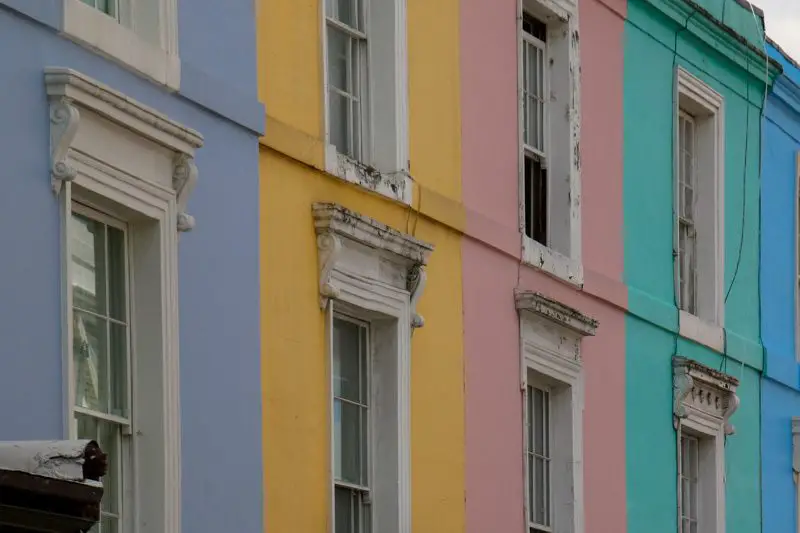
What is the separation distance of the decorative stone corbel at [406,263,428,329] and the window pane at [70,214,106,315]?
3.10 metres

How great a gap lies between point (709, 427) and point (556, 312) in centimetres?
317

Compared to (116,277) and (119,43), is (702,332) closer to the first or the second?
(116,277)

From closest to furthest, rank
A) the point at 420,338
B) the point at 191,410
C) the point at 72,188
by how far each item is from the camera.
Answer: the point at 72,188
the point at 191,410
the point at 420,338

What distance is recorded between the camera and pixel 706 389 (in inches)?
741

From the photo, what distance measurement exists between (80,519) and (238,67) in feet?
15.0

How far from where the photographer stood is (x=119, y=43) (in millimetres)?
11766

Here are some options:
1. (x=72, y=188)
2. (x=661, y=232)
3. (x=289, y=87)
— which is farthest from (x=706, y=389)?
(x=72, y=188)

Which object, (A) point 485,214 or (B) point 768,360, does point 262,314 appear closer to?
(A) point 485,214

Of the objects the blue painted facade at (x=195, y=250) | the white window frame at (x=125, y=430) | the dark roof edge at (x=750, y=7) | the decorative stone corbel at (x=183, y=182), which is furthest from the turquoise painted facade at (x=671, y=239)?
the white window frame at (x=125, y=430)

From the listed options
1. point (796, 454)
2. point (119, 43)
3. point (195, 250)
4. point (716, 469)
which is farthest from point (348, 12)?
point (796, 454)

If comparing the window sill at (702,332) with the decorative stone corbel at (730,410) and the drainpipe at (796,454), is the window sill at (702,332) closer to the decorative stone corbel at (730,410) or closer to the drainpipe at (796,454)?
the decorative stone corbel at (730,410)

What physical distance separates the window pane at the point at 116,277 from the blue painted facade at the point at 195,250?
0.36 meters

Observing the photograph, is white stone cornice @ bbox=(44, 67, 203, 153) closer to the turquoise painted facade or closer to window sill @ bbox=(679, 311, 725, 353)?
the turquoise painted facade

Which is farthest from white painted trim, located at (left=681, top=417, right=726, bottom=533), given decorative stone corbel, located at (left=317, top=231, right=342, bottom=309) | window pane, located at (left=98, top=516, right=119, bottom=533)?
window pane, located at (left=98, top=516, right=119, bottom=533)
